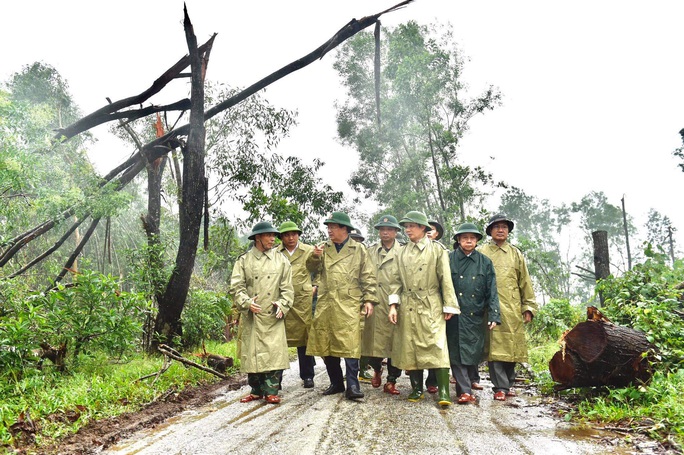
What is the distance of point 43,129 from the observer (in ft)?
23.3

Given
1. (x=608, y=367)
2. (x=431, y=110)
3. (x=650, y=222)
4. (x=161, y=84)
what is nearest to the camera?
(x=608, y=367)

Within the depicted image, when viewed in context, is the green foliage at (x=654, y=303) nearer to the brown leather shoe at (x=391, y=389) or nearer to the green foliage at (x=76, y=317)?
the brown leather shoe at (x=391, y=389)

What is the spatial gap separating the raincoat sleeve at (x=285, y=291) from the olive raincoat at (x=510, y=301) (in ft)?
7.80

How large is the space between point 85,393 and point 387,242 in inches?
153

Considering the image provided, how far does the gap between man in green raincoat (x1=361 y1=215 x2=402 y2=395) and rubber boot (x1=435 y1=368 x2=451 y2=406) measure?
741 mm

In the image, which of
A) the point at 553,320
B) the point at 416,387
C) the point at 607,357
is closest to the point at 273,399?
the point at 416,387

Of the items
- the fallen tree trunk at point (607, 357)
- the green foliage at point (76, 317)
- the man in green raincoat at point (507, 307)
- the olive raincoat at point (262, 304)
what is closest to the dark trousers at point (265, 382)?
the olive raincoat at point (262, 304)

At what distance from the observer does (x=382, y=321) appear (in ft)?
20.9

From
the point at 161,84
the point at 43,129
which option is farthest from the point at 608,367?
the point at 161,84

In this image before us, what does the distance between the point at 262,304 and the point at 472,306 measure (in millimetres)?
2393

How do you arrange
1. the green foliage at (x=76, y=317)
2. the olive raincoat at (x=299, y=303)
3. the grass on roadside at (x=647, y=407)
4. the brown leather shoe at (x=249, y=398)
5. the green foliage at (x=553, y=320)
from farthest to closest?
the green foliage at (x=553, y=320) → the olive raincoat at (x=299, y=303) → the green foliage at (x=76, y=317) → the brown leather shoe at (x=249, y=398) → the grass on roadside at (x=647, y=407)

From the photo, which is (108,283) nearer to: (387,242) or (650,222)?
(387,242)

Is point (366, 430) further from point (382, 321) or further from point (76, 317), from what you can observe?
point (76, 317)

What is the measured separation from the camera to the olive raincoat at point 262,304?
556 centimetres
